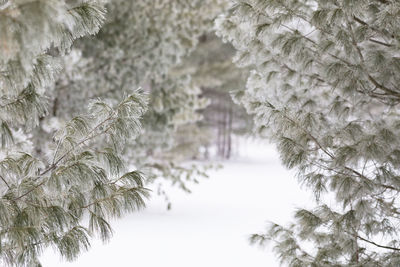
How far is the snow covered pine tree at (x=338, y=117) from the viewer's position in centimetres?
303

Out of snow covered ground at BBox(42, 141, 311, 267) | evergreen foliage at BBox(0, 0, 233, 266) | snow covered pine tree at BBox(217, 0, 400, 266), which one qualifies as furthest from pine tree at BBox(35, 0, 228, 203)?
snow covered pine tree at BBox(217, 0, 400, 266)

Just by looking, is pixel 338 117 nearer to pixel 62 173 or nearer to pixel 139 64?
pixel 62 173

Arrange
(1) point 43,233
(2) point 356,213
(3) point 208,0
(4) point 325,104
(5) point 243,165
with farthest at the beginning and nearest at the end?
(5) point 243,165 < (3) point 208,0 < (4) point 325,104 < (2) point 356,213 < (1) point 43,233

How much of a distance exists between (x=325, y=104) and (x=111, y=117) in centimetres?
203

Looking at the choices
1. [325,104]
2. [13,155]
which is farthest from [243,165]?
[13,155]

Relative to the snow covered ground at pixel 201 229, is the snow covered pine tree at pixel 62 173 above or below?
above

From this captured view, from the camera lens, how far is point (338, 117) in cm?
350

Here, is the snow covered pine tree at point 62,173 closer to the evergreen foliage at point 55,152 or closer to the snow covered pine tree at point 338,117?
the evergreen foliage at point 55,152

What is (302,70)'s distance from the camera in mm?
3416

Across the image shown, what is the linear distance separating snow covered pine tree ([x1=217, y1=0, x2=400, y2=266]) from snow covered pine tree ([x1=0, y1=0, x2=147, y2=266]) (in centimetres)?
103

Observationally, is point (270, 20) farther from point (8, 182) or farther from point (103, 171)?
point (8, 182)

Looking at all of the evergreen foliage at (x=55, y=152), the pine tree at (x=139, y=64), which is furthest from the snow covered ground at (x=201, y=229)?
the evergreen foliage at (x=55, y=152)

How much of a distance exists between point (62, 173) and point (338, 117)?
209 cm

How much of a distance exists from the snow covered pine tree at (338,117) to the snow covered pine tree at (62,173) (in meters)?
1.03
